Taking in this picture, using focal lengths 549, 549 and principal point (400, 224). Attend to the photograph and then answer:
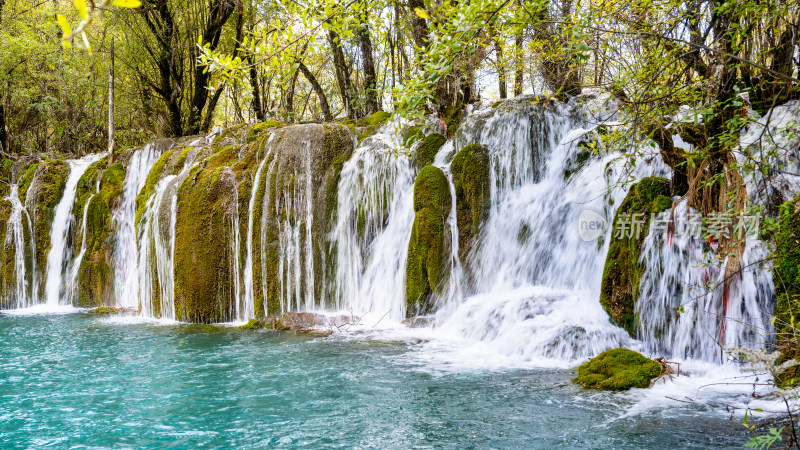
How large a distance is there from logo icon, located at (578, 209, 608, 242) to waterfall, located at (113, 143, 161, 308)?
10.2m

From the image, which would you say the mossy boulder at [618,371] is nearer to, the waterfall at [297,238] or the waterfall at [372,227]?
the waterfall at [372,227]

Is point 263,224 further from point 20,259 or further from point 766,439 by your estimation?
point 766,439

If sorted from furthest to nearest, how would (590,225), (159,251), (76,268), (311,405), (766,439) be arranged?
(76,268) → (159,251) → (590,225) → (311,405) → (766,439)

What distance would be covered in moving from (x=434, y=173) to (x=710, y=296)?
506 centimetres

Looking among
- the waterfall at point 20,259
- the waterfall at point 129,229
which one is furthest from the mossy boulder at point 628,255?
the waterfall at point 20,259

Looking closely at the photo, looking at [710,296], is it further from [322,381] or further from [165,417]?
[165,417]

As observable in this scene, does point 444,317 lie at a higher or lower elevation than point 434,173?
lower

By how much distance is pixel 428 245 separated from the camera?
960cm

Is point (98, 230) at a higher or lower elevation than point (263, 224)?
higher

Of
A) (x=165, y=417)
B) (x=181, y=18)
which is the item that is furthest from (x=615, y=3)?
(x=181, y=18)

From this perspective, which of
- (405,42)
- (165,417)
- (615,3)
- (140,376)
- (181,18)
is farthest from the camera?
(181,18)

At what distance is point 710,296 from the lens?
616 cm

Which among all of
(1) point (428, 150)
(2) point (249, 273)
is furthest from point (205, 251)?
(1) point (428, 150)

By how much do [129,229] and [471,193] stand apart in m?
9.69
